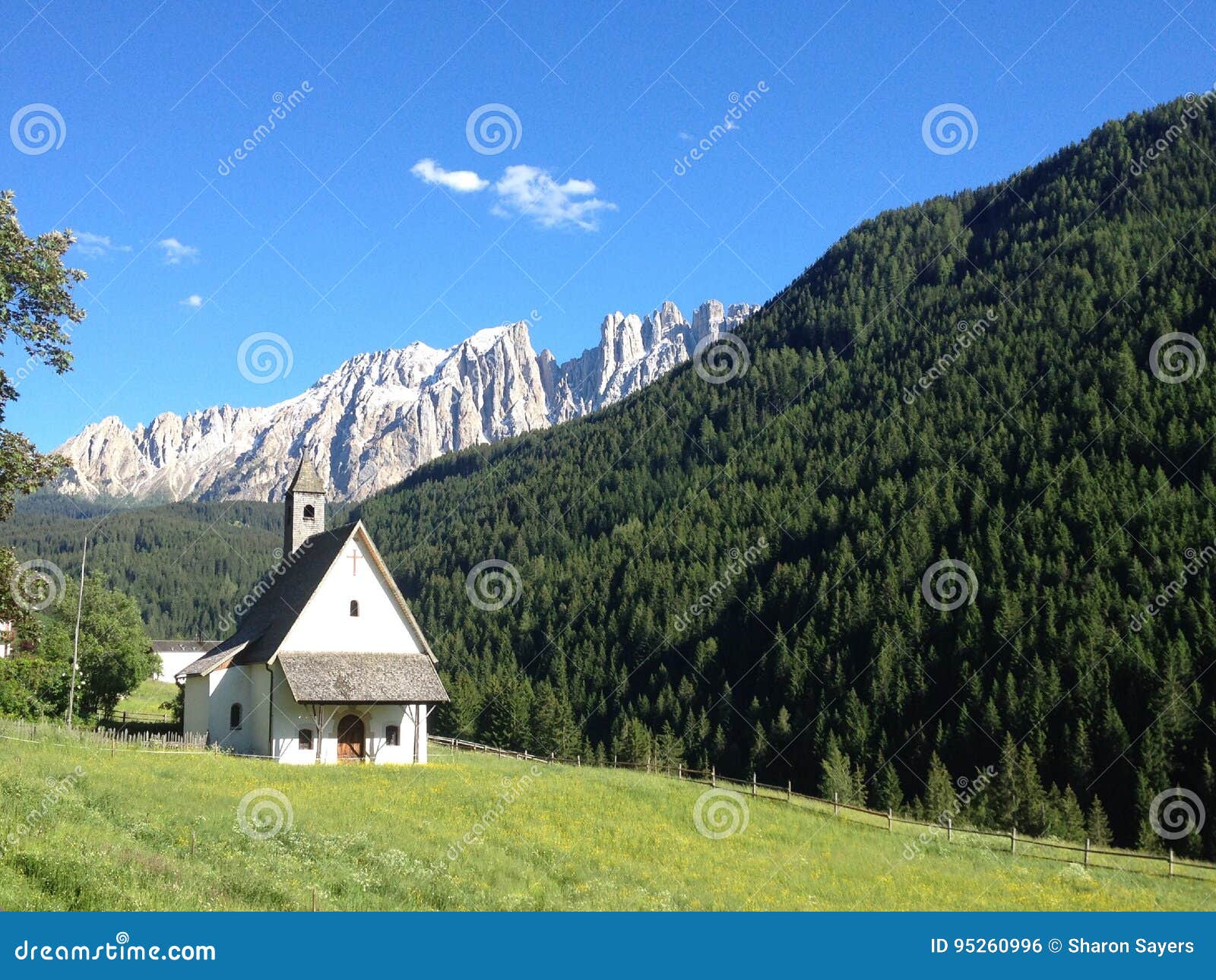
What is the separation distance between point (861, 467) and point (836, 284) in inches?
2683

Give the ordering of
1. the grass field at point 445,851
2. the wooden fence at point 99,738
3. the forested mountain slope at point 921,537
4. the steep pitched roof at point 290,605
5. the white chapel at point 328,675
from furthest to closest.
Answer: the forested mountain slope at point 921,537, the steep pitched roof at point 290,605, the white chapel at point 328,675, the wooden fence at point 99,738, the grass field at point 445,851

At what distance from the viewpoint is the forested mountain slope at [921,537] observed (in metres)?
85.6

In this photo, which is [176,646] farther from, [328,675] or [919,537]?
[328,675]

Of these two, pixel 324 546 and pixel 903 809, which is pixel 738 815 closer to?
pixel 324 546

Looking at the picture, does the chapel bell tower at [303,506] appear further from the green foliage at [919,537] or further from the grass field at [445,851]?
the green foliage at [919,537]

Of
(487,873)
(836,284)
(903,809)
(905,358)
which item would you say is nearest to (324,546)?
(487,873)

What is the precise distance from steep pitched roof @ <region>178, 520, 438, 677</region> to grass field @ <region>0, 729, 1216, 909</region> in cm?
776

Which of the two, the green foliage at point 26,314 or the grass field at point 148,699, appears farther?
the grass field at point 148,699

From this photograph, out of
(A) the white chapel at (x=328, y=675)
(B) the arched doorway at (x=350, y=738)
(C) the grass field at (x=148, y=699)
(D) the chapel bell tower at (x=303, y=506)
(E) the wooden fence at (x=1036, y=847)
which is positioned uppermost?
(D) the chapel bell tower at (x=303, y=506)

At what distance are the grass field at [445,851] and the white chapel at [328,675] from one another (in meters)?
3.94

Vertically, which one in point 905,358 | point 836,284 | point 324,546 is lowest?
point 324,546

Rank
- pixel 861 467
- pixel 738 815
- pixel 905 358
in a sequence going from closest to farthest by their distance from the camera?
pixel 738 815 → pixel 861 467 → pixel 905 358

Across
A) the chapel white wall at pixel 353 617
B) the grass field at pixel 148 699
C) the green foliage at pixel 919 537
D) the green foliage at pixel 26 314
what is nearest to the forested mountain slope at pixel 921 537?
the green foliage at pixel 919 537

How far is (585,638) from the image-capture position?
419ft
